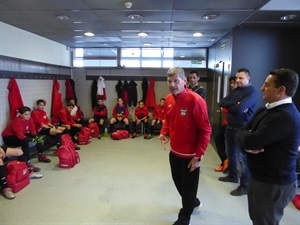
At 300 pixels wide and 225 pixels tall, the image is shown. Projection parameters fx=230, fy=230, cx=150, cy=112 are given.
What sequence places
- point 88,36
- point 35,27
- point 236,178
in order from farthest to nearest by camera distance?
point 88,36
point 35,27
point 236,178

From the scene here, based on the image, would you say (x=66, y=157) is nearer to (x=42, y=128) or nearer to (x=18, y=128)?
(x=18, y=128)

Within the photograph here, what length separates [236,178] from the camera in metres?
3.14

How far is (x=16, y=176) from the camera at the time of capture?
2838 millimetres

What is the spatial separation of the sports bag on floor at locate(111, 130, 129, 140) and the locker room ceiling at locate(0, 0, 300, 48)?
2.28 meters

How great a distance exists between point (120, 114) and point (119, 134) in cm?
73

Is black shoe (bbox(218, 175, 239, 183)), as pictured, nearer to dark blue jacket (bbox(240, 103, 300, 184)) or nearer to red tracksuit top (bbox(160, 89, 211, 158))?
red tracksuit top (bbox(160, 89, 211, 158))

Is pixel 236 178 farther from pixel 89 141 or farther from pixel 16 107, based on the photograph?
pixel 16 107

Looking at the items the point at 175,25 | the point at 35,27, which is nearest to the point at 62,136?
the point at 35,27

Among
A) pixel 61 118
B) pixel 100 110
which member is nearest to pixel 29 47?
pixel 61 118

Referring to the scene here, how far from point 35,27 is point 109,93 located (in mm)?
2916

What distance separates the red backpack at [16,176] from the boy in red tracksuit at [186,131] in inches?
79.5

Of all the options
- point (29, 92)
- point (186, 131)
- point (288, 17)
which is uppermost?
point (288, 17)

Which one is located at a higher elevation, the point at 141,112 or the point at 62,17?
the point at 62,17

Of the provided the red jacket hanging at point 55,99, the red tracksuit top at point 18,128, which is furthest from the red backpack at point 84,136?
the red tracksuit top at point 18,128
